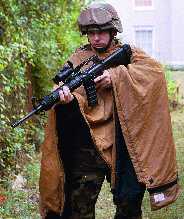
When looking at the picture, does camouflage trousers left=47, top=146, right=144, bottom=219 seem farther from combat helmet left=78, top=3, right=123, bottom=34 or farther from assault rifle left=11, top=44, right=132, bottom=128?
combat helmet left=78, top=3, right=123, bottom=34

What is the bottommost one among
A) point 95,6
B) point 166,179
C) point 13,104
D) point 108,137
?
point 13,104

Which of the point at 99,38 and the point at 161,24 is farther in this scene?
the point at 161,24

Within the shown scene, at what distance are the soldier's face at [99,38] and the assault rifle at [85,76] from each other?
0.29 feet

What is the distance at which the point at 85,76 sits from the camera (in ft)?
14.1

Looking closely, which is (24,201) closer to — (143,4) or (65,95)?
(65,95)

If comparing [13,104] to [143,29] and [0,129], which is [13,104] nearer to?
[0,129]

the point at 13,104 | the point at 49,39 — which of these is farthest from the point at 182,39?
the point at 13,104

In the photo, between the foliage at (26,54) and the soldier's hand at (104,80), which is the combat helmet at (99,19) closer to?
the soldier's hand at (104,80)

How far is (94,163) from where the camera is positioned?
14.8 ft

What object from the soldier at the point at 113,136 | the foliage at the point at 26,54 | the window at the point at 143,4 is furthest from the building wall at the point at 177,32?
Answer: the soldier at the point at 113,136

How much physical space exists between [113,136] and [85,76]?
49 cm

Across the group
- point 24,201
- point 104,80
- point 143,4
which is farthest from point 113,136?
point 143,4

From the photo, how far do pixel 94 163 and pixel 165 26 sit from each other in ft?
75.9

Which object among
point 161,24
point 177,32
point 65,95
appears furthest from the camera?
point 161,24
